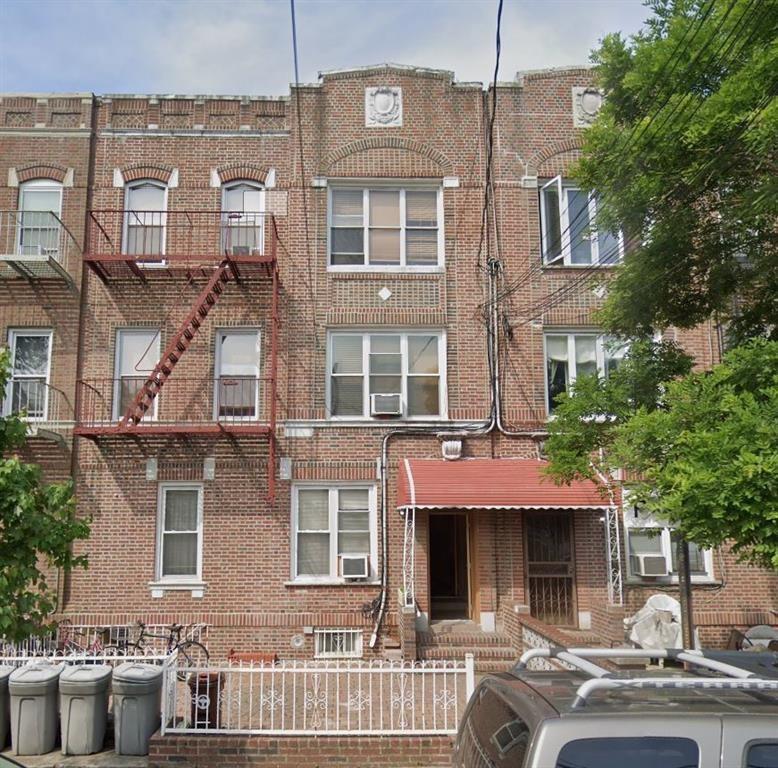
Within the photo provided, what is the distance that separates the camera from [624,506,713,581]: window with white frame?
14562mm

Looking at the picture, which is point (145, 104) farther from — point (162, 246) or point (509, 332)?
point (509, 332)

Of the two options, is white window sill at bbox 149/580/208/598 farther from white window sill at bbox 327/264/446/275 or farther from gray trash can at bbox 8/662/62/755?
white window sill at bbox 327/264/446/275

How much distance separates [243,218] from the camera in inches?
610

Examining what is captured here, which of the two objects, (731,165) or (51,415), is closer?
(731,165)

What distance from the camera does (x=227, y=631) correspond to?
1396cm

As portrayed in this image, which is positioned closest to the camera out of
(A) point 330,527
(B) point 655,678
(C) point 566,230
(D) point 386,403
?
(B) point 655,678

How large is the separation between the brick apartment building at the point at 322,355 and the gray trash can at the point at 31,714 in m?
5.57

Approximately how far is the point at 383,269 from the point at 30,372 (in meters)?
7.06

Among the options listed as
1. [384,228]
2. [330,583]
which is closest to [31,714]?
[330,583]

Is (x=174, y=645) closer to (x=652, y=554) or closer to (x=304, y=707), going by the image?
(x=304, y=707)

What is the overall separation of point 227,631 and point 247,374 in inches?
186

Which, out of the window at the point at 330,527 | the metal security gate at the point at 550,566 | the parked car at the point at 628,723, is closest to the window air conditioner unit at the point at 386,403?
the window at the point at 330,527

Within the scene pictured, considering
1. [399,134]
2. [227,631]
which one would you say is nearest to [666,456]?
[227,631]

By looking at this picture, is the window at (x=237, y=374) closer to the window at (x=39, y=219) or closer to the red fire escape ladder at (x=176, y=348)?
the red fire escape ladder at (x=176, y=348)
